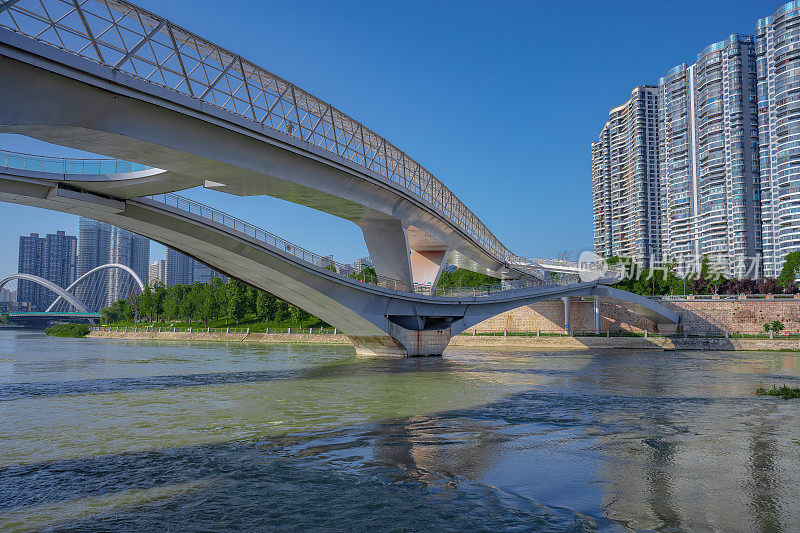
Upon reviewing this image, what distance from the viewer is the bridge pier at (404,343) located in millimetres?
38500

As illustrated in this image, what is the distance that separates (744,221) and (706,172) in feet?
37.8

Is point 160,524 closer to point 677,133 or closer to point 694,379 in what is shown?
point 694,379

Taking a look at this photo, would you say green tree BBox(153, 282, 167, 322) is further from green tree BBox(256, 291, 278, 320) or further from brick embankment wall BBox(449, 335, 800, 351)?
brick embankment wall BBox(449, 335, 800, 351)

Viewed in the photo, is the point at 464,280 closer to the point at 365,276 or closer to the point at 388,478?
the point at 365,276

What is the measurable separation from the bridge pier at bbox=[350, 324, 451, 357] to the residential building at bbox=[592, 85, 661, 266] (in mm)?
89188

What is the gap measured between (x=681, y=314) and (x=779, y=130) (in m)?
44.9

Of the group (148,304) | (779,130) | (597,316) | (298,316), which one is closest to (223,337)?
(298,316)

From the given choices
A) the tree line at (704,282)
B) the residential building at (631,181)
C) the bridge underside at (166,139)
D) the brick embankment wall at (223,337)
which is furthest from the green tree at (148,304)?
the residential building at (631,181)

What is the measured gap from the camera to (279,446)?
456 inches

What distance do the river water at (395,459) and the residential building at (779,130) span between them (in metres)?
82.9

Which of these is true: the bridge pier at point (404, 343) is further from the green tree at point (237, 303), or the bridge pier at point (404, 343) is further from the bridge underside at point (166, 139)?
the green tree at point (237, 303)

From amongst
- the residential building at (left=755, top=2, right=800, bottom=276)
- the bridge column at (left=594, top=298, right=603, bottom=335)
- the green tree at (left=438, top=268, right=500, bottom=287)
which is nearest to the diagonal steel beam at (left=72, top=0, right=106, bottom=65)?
the bridge column at (left=594, top=298, right=603, bottom=335)

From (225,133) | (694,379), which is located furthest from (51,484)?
(694,379)

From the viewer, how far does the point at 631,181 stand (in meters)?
127
